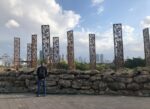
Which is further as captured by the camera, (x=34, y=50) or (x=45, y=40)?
(x=34, y=50)

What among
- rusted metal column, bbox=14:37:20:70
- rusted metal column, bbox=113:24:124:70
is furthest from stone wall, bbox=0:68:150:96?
rusted metal column, bbox=14:37:20:70

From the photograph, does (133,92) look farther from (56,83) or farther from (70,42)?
(70,42)

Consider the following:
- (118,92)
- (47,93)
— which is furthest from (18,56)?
(118,92)

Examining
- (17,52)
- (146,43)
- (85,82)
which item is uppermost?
(17,52)

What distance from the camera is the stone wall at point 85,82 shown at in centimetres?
1705

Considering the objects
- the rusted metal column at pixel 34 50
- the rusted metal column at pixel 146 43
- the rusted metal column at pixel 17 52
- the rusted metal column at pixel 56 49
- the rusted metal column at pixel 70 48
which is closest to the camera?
the rusted metal column at pixel 146 43

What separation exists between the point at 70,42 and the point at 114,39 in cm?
438

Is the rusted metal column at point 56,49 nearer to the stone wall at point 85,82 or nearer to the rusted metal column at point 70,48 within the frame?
the rusted metal column at point 70,48

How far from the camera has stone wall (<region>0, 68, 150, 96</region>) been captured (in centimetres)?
1705

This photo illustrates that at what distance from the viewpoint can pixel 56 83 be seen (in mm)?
18203

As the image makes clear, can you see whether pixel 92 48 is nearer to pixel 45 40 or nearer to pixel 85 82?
pixel 45 40

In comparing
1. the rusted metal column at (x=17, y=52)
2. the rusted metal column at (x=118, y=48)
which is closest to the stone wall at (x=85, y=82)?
the rusted metal column at (x=118, y=48)

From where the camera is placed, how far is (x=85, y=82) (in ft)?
58.6

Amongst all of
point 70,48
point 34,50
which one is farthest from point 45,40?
point 34,50
